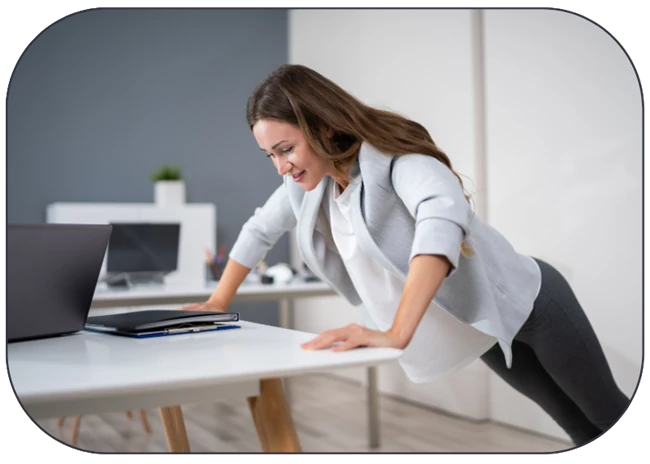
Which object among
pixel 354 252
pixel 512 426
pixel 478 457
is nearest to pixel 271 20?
pixel 354 252

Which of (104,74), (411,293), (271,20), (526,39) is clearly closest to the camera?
(411,293)

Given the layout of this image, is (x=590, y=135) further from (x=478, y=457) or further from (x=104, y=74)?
(x=104, y=74)

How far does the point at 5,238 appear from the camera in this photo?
93cm

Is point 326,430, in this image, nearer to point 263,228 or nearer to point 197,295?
point 197,295

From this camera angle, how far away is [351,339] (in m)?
0.77

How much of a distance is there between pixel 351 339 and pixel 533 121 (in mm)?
1421

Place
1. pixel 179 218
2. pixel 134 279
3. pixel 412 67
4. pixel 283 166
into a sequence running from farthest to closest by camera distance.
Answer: pixel 179 218, pixel 134 279, pixel 412 67, pixel 283 166

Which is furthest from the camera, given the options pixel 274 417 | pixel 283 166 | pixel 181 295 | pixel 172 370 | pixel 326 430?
pixel 326 430

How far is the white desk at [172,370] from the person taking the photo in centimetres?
65

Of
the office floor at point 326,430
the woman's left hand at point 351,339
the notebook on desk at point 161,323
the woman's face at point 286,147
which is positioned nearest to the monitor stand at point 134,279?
the office floor at point 326,430

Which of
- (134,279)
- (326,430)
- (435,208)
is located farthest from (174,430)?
(134,279)

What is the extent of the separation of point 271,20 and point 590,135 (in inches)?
36.4

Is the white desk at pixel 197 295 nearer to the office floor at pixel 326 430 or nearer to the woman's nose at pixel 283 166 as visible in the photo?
the office floor at pixel 326 430

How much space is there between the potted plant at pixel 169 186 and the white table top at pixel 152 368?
2396mm
